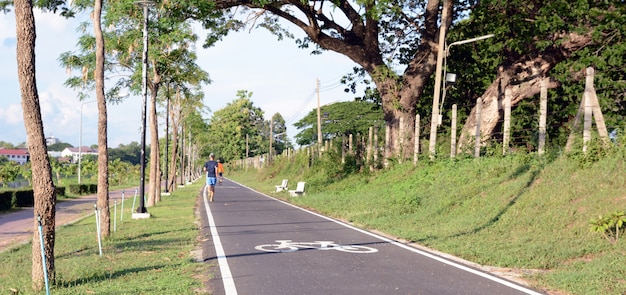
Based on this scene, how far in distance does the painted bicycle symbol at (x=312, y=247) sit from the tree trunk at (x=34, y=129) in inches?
164

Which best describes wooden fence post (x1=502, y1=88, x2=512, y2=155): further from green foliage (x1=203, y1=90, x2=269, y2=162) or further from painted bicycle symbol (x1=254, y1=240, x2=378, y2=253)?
green foliage (x1=203, y1=90, x2=269, y2=162)

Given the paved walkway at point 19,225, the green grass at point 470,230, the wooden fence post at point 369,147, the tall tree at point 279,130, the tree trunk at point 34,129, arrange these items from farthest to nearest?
the tall tree at point 279,130, the wooden fence post at point 369,147, the paved walkway at point 19,225, the green grass at point 470,230, the tree trunk at point 34,129

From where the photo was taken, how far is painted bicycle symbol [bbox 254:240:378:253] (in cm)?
1172

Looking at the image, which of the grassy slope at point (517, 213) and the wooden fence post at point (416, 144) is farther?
the wooden fence post at point (416, 144)

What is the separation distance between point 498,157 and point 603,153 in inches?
185

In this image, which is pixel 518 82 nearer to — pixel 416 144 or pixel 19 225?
pixel 416 144

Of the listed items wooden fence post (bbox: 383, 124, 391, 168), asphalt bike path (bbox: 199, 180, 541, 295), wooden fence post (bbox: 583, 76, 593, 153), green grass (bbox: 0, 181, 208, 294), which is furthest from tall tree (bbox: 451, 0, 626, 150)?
green grass (bbox: 0, 181, 208, 294)

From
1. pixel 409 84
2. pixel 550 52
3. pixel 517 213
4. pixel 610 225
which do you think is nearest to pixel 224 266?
pixel 610 225

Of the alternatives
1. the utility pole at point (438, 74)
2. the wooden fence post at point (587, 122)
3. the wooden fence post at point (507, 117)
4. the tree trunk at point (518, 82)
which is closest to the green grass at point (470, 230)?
the wooden fence post at point (587, 122)

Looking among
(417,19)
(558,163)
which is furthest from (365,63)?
(558,163)

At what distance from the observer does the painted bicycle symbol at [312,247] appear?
1172cm

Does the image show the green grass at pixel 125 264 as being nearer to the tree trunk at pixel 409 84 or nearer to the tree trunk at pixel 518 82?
the tree trunk at pixel 409 84

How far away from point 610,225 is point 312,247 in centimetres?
502

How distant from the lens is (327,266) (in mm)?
9734
